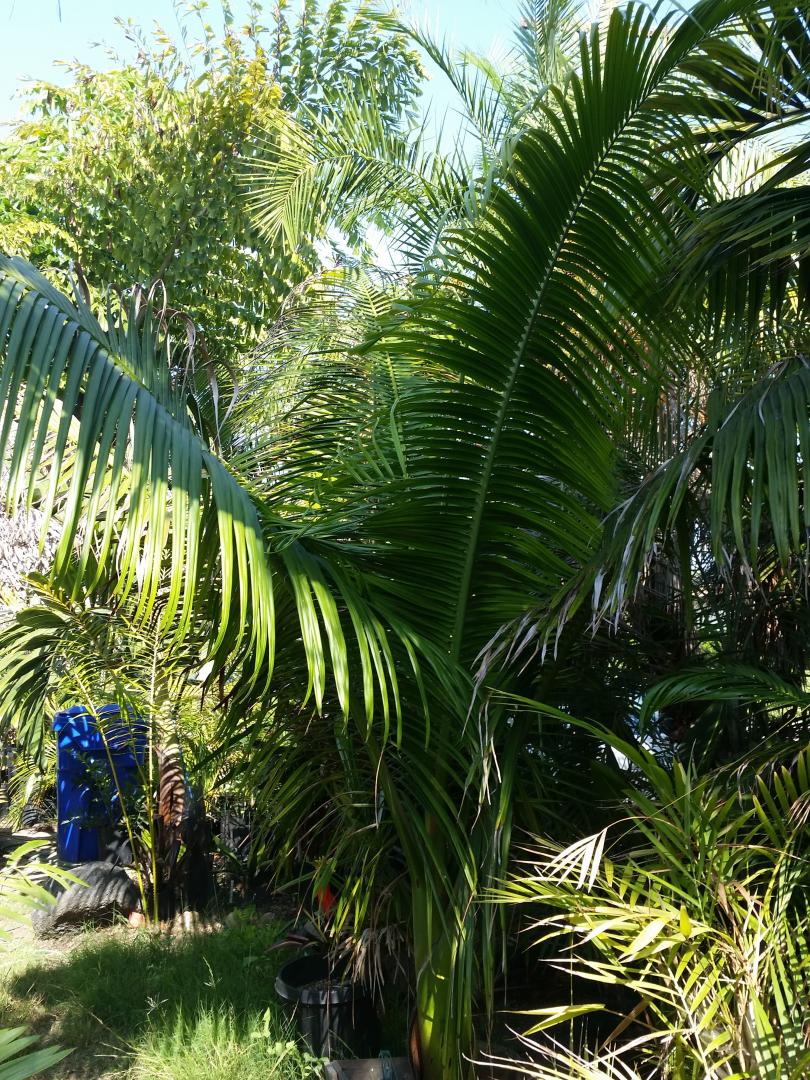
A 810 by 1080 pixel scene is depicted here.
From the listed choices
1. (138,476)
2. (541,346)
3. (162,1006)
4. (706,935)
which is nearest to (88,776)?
(162,1006)

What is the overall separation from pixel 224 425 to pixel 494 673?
5.19 ft

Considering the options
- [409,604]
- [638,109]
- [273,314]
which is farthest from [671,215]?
[273,314]

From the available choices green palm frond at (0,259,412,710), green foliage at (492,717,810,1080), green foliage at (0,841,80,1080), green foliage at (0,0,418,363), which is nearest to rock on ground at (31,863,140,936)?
green foliage at (0,841,80,1080)

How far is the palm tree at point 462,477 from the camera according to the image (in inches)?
98.8

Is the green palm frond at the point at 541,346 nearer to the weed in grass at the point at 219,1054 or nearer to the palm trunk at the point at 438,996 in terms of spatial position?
the palm trunk at the point at 438,996

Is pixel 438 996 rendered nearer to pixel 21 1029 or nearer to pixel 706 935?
pixel 706 935

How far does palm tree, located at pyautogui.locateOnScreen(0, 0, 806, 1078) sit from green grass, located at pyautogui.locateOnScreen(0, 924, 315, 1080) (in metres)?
0.85

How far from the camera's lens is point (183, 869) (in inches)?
216

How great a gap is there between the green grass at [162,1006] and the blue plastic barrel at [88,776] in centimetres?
84

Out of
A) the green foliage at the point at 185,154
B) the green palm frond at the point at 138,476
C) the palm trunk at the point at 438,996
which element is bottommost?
the palm trunk at the point at 438,996

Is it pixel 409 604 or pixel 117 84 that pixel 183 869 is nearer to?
pixel 409 604

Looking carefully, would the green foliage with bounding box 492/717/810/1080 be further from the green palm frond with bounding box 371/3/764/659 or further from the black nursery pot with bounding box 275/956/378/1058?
the black nursery pot with bounding box 275/956/378/1058

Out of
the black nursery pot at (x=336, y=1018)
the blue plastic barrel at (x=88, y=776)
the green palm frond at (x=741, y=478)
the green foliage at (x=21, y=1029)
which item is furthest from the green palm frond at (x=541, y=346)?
the blue plastic barrel at (x=88, y=776)

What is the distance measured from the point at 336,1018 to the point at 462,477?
2.11 metres
